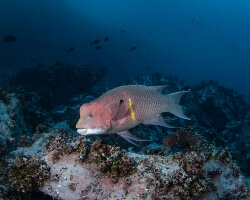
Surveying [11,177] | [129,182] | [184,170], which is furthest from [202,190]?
[11,177]

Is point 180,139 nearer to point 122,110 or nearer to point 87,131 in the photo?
point 122,110

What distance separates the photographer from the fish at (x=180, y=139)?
13.9ft

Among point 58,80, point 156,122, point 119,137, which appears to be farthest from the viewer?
Result: point 58,80

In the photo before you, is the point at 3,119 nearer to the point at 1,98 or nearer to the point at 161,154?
the point at 1,98

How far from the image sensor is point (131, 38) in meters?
97.5

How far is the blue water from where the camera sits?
54.9 m

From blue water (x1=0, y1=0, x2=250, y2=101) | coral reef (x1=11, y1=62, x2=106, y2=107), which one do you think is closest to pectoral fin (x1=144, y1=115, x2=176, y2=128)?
coral reef (x1=11, y1=62, x2=106, y2=107)

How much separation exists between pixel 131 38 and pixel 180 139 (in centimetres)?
9686

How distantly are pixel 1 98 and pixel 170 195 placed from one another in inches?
177

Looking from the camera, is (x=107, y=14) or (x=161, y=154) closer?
(x=161, y=154)

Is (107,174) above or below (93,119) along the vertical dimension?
below

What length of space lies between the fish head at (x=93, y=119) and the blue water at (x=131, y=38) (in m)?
32.0

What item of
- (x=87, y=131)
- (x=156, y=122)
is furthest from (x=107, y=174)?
(x=156, y=122)

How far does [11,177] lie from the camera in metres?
3.30
